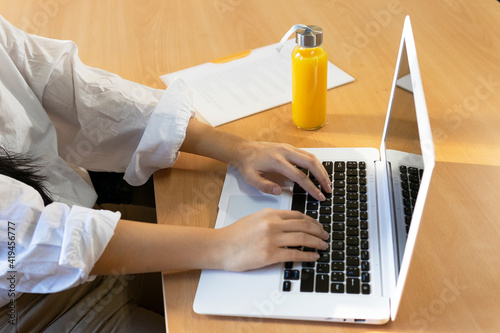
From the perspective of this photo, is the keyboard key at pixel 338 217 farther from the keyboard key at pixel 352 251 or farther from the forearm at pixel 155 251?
the forearm at pixel 155 251

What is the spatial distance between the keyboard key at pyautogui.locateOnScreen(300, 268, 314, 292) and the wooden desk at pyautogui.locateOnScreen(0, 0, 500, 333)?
5 centimetres

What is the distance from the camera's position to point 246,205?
798 mm

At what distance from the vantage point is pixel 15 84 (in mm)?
868

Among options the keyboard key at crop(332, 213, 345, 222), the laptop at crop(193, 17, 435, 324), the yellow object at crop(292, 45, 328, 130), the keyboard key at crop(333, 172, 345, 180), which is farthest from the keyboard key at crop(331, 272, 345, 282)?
the yellow object at crop(292, 45, 328, 130)

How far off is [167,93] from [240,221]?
0.31 m

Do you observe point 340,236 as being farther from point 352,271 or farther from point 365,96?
point 365,96

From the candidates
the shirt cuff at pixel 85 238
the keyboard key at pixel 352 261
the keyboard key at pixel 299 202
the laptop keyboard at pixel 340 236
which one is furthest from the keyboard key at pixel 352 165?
the shirt cuff at pixel 85 238

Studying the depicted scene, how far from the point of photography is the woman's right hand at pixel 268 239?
26.3 inches

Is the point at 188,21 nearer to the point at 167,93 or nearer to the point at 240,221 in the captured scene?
the point at 167,93

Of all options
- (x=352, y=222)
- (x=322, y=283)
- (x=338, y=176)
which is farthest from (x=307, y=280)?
(x=338, y=176)

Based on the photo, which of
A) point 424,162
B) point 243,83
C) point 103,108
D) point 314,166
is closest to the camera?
point 424,162

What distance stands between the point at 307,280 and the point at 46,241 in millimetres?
339

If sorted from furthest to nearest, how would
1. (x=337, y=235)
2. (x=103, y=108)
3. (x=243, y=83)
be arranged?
(x=243, y=83)
(x=103, y=108)
(x=337, y=235)

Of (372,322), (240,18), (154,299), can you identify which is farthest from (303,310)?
(240,18)
